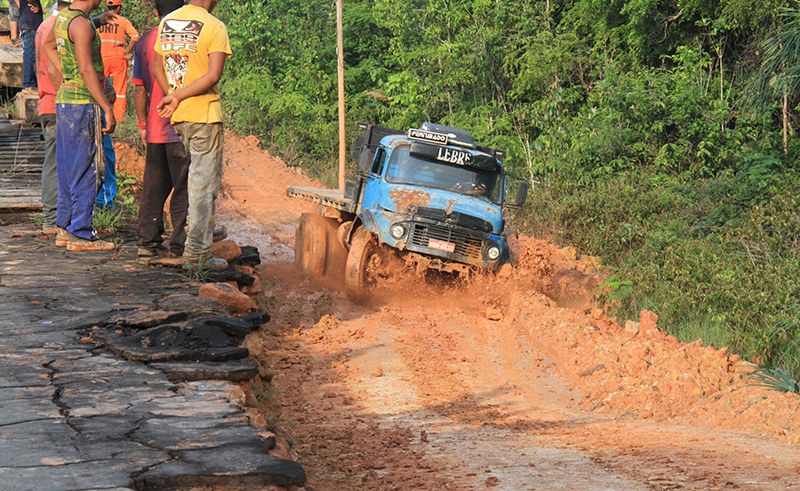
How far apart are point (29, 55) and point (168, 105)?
6.93 metres

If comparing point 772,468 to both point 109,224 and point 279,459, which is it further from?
point 109,224

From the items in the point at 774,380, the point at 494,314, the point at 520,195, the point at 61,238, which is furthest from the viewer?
the point at 520,195

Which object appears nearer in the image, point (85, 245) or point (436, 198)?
point (85, 245)

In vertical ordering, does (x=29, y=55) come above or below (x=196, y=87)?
above

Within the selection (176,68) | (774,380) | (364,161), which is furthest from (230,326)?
(364,161)

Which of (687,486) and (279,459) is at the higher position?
(279,459)

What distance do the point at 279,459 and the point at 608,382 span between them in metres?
→ 4.70

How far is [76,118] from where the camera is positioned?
712cm

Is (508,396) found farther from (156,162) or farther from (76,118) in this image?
(76,118)

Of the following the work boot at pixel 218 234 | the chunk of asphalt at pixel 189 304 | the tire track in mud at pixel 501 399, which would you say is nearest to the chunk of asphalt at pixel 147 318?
the chunk of asphalt at pixel 189 304

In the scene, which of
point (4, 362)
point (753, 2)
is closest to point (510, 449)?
point (4, 362)

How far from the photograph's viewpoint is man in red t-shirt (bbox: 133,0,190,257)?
7000 millimetres

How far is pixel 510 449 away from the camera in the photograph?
217 inches

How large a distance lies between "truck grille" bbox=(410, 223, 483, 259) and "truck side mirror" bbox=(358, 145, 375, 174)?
5.73 ft
